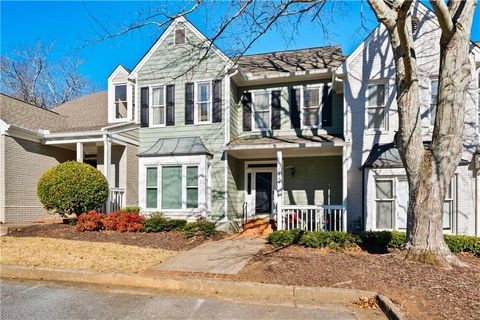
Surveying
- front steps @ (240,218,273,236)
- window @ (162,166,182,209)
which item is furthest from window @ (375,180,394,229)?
window @ (162,166,182,209)

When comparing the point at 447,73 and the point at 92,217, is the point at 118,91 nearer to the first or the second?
the point at 92,217

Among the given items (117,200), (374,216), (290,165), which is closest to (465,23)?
(374,216)

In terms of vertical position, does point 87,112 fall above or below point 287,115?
above

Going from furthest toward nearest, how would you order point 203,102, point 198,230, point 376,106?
point 203,102 → point 376,106 → point 198,230

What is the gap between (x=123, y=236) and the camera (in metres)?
9.82

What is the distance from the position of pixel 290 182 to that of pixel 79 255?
796 centimetres

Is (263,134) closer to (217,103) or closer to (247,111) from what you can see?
(247,111)

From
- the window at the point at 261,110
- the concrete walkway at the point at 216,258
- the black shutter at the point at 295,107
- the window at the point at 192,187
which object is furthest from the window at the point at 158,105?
the concrete walkway at the point at 216,258

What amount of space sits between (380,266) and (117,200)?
403 inches

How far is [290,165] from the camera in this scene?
13.0 m

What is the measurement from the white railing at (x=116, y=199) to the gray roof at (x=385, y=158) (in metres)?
9.32

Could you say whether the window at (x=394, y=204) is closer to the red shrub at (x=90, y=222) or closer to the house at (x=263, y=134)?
the house at (x=263, y=134)

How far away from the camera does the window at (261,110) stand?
12922 millimetres

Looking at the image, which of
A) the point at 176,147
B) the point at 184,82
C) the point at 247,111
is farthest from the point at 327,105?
the point at 176,147
